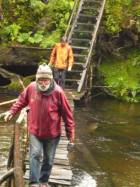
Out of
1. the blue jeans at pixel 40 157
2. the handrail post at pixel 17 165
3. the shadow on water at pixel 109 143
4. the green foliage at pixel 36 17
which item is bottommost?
the shadow on water at pixel 109 143

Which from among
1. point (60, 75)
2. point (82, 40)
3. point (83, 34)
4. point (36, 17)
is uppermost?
point (36, 17)

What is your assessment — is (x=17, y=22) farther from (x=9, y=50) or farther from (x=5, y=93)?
(x=5, y=93)

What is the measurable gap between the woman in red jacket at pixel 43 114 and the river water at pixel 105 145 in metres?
2.82

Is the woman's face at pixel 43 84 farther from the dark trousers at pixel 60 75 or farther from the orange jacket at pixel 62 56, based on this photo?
the dark trousers at pixel 60 75

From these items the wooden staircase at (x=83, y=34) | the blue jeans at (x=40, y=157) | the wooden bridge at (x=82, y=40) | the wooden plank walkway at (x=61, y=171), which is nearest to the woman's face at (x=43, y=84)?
the blue jeans at (x=40, y=157)

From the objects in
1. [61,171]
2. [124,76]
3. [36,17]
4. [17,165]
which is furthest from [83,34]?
[17,165]

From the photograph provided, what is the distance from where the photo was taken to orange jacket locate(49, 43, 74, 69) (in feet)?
Result: 55.2

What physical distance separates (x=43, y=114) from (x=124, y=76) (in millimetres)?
14825

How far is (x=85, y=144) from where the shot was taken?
14727 mm

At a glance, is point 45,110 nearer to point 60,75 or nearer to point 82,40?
point 60,75

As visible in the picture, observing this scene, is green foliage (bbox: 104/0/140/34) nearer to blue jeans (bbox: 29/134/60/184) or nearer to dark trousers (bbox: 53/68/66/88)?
dark trousers (bbox: 53/68/66/88)

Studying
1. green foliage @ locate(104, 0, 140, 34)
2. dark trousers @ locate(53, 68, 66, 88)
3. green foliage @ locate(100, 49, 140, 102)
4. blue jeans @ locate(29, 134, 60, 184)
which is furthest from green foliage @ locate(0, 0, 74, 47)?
blue jeans @ locate(29, 134, 60, 184)

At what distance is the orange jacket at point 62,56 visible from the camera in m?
16.8

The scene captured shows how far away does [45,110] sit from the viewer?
796 cm
